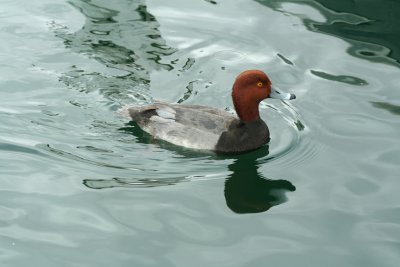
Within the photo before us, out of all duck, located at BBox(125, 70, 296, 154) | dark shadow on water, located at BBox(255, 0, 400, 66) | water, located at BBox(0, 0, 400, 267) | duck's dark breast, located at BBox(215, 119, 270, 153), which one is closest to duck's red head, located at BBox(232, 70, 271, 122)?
duck, located at BBox(125, 70, 296, 154)

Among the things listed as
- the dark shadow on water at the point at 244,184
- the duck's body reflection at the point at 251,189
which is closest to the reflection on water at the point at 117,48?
the dark shadow on water at the point at 244,184

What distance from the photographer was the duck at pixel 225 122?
8.22 meters

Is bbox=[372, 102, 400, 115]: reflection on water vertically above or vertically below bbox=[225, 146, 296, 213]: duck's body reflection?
above

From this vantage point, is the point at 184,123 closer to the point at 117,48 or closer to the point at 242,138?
the point at 242,138

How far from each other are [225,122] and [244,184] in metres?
1.00

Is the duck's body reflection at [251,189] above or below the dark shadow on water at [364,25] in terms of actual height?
below

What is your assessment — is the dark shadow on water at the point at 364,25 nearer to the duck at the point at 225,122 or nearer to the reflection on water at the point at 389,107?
the reflection on water at the point at 389,107

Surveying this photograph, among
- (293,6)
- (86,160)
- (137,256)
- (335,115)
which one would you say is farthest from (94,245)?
(293,6)

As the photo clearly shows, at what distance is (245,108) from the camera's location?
834cm

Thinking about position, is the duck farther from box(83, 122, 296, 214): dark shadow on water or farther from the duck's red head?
box(83, 122, 296, 214): dark shadow on water

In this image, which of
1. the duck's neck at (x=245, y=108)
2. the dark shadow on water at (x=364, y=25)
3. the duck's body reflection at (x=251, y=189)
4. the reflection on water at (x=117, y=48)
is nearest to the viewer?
the duck's body reflection at (x=251, y=189)

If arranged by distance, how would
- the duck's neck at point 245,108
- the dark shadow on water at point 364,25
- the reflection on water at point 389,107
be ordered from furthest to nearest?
the dark shadow on water at point 364,25, the reflection on water at point 389,107, the duck's neck at point 245,108

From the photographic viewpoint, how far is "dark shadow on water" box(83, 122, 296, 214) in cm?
712

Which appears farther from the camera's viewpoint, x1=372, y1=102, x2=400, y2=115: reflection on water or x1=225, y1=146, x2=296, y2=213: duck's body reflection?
x1=372, y1=102, x2=400, y2=115: reflection on water
